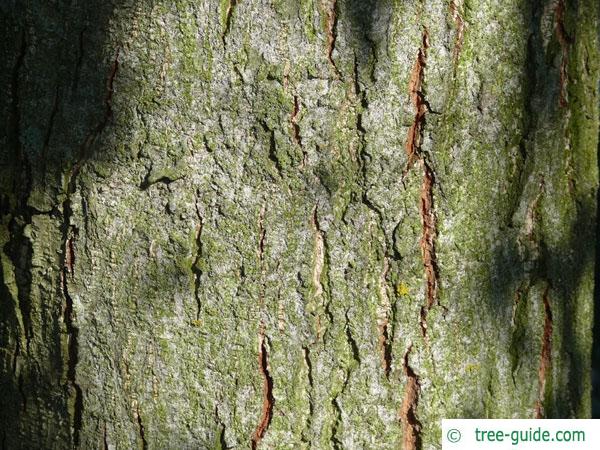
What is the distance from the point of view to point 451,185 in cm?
132

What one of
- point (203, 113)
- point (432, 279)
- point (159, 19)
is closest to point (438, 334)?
point (432, 279)

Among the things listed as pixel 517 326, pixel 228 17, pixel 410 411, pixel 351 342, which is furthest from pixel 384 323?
pixel 228 17

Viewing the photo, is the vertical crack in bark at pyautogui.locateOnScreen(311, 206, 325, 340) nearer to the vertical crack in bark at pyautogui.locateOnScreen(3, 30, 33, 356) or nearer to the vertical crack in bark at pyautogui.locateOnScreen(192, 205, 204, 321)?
the vertical crack in bark at pyautogui.locateOnScreen(192, 205, 204, 321)

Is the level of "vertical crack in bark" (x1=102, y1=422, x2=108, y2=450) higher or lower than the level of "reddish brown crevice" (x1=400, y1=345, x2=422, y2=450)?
lower

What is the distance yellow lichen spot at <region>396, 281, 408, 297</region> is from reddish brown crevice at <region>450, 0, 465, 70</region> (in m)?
0.36

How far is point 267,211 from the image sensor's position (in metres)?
1.27

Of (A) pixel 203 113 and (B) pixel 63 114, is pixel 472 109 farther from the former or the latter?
(B) pixel 63 114

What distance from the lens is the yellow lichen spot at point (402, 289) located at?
4.36 ft

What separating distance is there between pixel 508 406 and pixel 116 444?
0.68 meters

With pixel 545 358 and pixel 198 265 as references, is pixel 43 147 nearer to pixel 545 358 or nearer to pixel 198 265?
pixel 198 265

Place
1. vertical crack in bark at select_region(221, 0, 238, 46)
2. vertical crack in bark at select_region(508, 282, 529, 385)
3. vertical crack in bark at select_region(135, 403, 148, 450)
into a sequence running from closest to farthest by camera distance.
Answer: vertical crack in bark at select_region(221, 0, 238, 46), vertical crack in bark at select_region(135, 403, 148, 450), vertical crack in bark at select_region(508, 282, 529, 385)

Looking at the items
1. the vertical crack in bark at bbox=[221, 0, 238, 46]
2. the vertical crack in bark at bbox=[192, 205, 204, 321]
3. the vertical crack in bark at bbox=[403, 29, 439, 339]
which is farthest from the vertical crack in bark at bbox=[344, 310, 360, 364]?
the vertical crack in bark at bbox=[221, 0, 238, 46]

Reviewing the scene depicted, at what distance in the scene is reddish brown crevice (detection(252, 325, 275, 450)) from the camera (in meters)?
1.31

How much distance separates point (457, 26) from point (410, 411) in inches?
24.8
